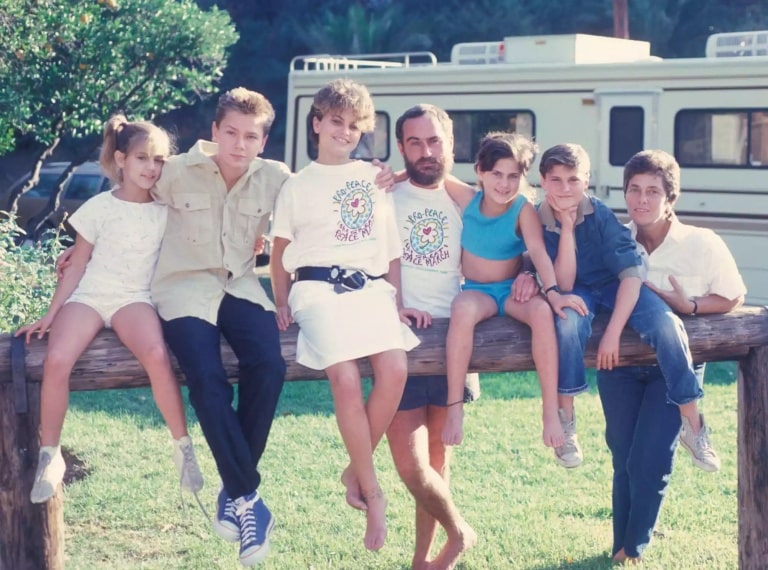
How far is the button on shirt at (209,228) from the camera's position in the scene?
4047mm

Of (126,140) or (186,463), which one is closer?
(186,463)

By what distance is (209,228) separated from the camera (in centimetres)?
408

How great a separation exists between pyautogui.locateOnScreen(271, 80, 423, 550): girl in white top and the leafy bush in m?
3.08

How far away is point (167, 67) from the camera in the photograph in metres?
13.3

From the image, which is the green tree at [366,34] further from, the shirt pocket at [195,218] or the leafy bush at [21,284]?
the shirt pocket at [195,218]

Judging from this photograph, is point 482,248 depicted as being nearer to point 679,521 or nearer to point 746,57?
point 679,521

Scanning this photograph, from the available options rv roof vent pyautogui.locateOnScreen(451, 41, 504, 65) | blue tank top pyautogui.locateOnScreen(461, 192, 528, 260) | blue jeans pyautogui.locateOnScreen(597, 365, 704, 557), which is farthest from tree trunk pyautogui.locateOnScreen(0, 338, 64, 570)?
rv roof vent pyautogui.locateOnScreen(451, 41, 504, 65)

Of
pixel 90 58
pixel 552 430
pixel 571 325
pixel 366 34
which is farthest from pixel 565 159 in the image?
pixel 366 34

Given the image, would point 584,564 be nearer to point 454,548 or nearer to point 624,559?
point 624,559

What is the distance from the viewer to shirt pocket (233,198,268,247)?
4121 millimetres

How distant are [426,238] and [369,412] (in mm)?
769

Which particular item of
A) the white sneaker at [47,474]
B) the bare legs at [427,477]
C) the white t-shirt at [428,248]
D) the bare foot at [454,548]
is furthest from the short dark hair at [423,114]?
the white sneaker at [47,474]

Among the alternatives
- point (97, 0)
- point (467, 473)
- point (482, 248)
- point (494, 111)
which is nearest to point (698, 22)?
point (494, 111)

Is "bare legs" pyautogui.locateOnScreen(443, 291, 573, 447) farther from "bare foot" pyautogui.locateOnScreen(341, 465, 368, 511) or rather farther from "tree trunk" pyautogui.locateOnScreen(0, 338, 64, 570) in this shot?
"tree trunk" pyautogui.locateOnScreen(0, 338, 64, 570)
